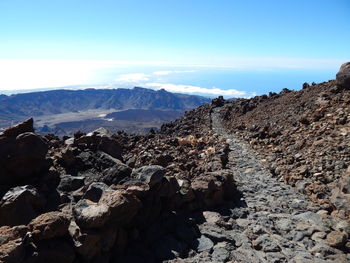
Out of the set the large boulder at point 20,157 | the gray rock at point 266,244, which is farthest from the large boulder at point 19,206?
the gray rock at point 266,244

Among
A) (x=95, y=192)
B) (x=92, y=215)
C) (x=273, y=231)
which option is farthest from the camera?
(x=273, y=231)

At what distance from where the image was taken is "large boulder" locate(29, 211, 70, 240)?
6266 mm

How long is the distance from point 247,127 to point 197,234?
73.8ft

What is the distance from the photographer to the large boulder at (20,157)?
9266 mm

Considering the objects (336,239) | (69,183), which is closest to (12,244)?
(69,183)

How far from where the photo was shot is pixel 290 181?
14445mm

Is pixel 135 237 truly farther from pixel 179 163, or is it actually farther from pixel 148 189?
pixel 179 163

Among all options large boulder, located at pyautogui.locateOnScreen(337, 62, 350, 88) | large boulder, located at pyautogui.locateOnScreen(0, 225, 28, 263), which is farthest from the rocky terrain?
large boulder, located at pyautogui.locateOnScreen(337, 62, 350, 88)

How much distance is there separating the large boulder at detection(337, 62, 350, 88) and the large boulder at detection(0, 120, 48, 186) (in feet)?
72.1

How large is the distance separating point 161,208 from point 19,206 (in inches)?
153

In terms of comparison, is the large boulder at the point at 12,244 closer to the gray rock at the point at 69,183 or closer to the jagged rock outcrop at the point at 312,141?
the gray rock at the point at 69,183

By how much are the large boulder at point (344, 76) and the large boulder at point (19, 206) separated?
22969 millimetres

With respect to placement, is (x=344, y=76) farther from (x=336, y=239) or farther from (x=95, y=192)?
(x=95, y=192)

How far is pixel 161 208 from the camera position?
9.24m
